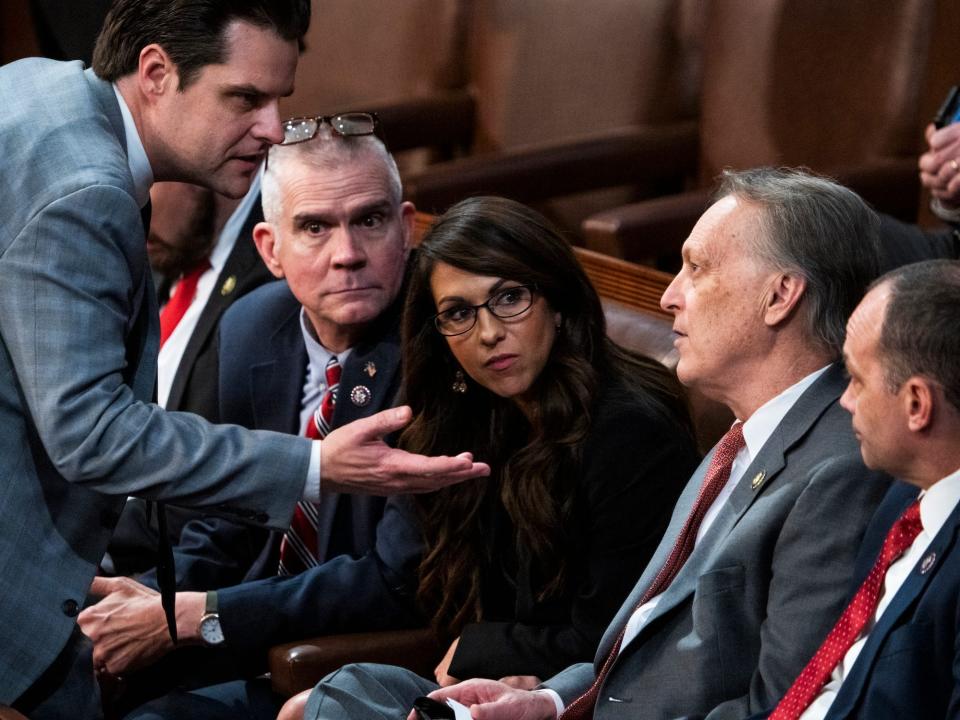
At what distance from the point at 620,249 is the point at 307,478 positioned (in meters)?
1.27

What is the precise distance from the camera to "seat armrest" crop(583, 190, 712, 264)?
2766 millimetres

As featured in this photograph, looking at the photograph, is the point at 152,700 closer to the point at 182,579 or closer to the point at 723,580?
the point at 182,579

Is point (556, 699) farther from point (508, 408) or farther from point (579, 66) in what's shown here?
point (579, 66)

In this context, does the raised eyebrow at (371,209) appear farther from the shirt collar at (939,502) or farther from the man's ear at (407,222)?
the shirt collar at (939,502)

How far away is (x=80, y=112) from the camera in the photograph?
5.27 ft

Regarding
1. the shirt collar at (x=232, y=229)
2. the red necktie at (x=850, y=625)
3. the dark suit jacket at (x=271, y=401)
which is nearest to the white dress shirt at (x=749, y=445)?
the red necktie at (x=850, y=625)

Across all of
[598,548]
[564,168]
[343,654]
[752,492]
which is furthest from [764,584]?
[564,168]

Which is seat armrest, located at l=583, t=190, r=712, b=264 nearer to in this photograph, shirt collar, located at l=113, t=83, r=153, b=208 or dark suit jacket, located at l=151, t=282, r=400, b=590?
dark suit jacket, located at l=151, t=282, r=400, b=590

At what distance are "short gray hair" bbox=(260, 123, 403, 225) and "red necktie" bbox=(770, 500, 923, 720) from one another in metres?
1.09

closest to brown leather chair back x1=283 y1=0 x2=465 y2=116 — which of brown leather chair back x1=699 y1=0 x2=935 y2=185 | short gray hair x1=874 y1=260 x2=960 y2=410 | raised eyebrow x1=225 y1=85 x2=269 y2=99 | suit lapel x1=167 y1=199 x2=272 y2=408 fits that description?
brown leather chair back x1=699 y1=0 x2=935 y2=185

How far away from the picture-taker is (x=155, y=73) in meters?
1.66

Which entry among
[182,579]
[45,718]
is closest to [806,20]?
[182,579]

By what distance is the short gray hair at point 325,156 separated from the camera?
224 cm

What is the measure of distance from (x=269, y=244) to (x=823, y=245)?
3.34 feet
